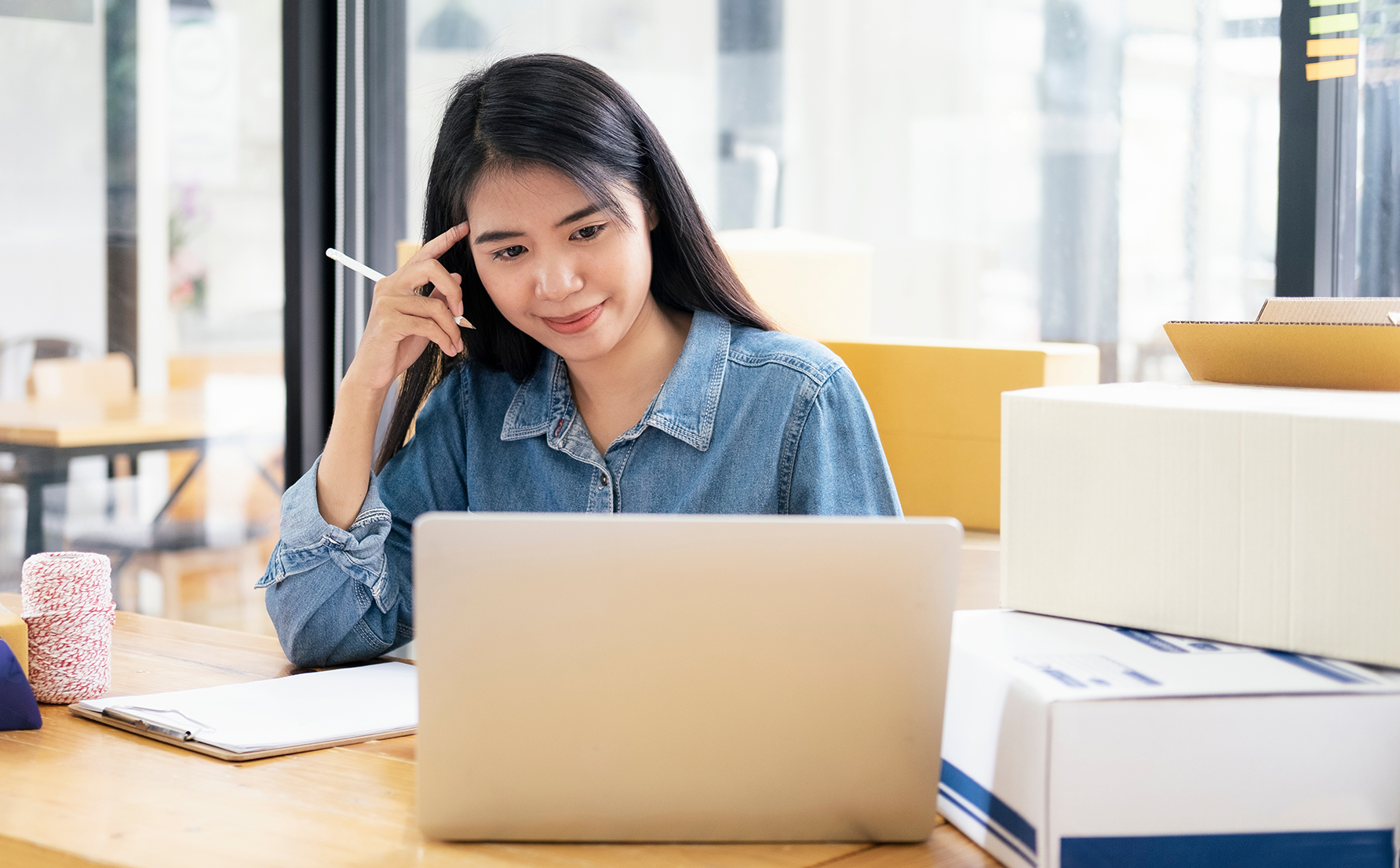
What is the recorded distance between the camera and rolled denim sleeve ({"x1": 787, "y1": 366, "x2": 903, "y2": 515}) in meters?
1.32

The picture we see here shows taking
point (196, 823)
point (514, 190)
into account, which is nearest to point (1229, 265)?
point (514, 190)

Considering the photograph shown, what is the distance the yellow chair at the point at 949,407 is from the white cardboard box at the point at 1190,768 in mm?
966

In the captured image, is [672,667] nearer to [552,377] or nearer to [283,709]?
[283,709]

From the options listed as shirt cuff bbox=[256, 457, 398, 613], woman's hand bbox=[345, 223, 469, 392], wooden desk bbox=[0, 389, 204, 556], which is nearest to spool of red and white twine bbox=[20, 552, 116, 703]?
shirt cuff bbox=[256, 457, 398, 613]

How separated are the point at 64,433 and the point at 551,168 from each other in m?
1.80

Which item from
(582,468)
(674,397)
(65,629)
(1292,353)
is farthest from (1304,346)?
(65,629)

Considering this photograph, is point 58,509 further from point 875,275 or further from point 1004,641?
point 1004,641

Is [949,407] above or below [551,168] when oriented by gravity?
below

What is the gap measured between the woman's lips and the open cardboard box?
56 cm

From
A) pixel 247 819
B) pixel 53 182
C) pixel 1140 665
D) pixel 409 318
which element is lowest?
pixel 247 819

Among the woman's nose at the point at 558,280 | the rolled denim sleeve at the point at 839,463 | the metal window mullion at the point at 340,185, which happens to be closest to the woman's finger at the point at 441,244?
the woman's nose at the point at 558,280

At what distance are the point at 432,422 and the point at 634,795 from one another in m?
0.79

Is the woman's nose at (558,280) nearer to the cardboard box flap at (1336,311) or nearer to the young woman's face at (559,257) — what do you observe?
the young woman's face at (559,257)

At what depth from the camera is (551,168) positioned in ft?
4.15
